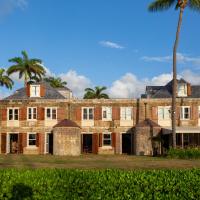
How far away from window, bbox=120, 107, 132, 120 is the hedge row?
32.0 m

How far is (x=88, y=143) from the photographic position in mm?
48500

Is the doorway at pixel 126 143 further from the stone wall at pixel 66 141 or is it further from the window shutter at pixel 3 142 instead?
the window shutter at pixel 3 142

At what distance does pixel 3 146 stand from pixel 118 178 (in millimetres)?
34776

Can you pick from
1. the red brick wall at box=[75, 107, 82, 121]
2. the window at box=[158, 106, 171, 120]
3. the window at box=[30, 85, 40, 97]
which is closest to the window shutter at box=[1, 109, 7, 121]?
the window at box=[30, 85, 40, 97]

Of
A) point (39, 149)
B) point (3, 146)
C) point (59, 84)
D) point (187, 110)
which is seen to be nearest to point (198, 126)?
point (187, 110)

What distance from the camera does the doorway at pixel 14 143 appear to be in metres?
45.4

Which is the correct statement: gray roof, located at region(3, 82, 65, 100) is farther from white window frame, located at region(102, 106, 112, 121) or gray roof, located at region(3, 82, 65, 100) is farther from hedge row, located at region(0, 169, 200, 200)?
hedge row, located at region(0, 169, 200, 200)

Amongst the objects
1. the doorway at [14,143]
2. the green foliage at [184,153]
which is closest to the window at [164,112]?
the green foliage at [184,153]

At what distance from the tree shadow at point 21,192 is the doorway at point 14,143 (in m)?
34.1

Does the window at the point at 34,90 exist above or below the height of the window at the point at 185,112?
above

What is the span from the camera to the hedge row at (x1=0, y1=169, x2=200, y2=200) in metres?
11.7

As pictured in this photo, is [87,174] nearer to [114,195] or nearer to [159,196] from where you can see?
[114,195]

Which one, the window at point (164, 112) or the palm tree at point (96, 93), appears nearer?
the window at point (164, 112)

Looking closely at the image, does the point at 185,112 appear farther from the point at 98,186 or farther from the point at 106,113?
the point at 98,186
